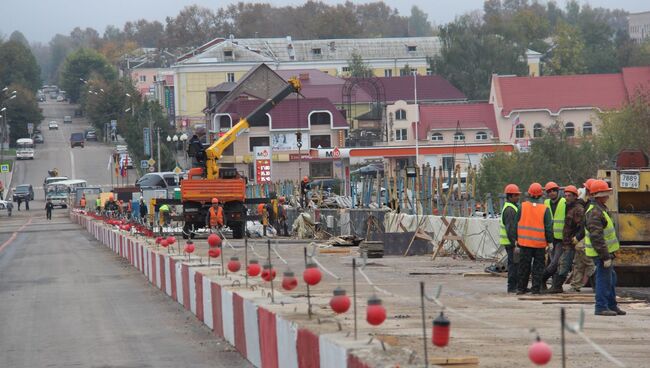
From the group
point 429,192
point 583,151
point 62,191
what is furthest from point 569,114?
point 429,192

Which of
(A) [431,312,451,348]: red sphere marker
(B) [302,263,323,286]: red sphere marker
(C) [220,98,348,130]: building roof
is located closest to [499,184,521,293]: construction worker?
(B) [302,263,323,286]: red sphere marker

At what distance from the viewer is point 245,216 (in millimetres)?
45031

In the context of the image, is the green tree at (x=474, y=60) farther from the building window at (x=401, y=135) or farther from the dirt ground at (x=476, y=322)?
the dirt ground at (x=476, y=322)

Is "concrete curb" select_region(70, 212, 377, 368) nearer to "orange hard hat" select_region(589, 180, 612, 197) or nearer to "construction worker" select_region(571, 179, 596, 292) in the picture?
"orange hard hat" select_region(589, 180, 612, 197)

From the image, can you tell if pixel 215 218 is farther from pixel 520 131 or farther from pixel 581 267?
pixel 520 131

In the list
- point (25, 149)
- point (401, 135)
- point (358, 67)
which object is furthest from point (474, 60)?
point (25, 149)

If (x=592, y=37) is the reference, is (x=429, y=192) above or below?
below

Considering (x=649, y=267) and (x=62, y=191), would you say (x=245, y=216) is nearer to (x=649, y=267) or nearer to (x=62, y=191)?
(x=649, y=267)

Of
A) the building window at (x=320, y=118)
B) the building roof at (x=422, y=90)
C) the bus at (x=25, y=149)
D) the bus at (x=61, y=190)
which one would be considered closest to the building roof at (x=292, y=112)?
the building window at (x=320, y=118)

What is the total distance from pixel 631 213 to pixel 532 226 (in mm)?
3550

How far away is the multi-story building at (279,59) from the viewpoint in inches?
5714

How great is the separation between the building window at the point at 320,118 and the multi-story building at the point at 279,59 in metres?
39.5

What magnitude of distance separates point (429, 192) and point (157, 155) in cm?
6880

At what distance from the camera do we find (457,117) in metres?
111
